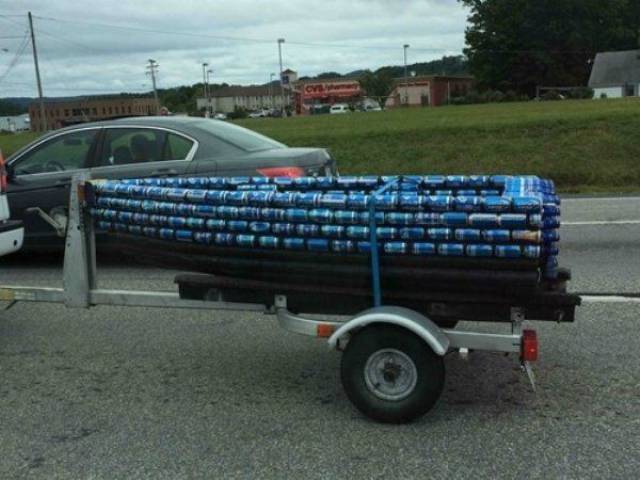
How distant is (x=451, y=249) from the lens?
3.80 metres

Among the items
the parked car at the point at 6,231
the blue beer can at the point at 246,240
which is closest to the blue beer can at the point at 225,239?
the blue beer can at the point at 246,240

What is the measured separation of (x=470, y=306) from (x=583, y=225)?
6.65m

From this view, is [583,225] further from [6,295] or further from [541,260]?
[6,295]

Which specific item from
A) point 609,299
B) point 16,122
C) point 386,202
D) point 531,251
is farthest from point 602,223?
point 16,122

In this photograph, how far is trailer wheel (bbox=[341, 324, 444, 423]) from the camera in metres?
3.88

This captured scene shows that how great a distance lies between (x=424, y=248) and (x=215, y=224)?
1.19 m

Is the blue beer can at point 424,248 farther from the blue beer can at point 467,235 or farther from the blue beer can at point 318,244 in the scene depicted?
the blue beer can at point 318,244

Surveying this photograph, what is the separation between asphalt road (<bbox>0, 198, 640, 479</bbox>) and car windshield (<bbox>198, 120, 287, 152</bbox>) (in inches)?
99.4

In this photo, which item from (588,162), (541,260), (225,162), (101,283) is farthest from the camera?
(588,162)

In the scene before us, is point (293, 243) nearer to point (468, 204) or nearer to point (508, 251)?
point (468, 204)

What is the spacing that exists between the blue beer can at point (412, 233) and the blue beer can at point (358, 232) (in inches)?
7.3

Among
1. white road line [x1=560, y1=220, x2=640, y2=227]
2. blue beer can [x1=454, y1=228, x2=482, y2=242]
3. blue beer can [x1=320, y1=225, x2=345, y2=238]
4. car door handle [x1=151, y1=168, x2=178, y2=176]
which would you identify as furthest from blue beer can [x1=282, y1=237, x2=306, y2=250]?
white road line [x1=560, y1=220, x2=640, y2=227]

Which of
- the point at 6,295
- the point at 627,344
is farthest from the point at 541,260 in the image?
the point at 6,295

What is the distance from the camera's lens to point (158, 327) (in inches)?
231
